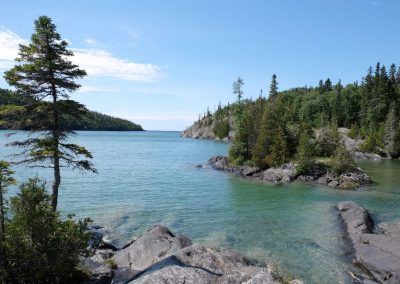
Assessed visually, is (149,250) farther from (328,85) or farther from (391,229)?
(328,85)

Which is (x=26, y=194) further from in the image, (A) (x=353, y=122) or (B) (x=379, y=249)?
(A) (x=353, y=122)

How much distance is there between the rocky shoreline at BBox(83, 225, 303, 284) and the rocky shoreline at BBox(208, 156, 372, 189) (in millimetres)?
36096

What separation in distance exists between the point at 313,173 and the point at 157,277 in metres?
48.3

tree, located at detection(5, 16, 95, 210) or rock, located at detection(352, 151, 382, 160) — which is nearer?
tree, located at detection(5, 16, 95, 210)

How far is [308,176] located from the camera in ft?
189

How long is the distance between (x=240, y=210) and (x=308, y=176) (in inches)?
974

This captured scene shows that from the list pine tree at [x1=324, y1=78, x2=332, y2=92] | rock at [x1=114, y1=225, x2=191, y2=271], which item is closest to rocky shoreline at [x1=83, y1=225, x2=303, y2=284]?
rock at [x1=114, y1=225, x2=191, y2=271]

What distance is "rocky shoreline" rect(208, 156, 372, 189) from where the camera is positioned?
53344 mm

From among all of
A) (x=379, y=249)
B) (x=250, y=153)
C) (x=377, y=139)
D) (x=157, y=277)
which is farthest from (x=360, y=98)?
(x=157, y=277)

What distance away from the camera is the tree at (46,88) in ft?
70.9

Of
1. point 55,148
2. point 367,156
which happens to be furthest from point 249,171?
point 367,156

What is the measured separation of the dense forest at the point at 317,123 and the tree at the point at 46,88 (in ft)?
144

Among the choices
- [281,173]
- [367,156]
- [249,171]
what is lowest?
[249,171]

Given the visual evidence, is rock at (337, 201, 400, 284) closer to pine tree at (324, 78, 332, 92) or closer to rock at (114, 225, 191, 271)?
rock at (114, 225, 191, 271)
